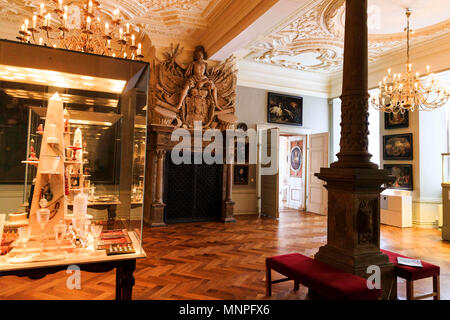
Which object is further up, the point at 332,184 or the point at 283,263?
the point at 332,184

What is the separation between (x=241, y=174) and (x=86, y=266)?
6.79m

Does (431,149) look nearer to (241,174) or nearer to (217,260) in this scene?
(241,174)

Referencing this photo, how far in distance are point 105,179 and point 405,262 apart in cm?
303

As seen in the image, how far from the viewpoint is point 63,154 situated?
2156mm

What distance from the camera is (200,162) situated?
286 inches

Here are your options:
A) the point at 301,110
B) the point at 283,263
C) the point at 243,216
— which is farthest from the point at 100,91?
the point at 301,110

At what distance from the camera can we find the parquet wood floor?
10.3ft

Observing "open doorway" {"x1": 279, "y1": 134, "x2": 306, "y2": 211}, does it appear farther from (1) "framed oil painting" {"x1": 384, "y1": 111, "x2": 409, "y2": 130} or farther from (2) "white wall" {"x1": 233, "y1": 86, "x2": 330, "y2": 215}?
(1) "framed oil painting" {"x1": 384, "y1": 111, "x2": 409, "y2": 130}

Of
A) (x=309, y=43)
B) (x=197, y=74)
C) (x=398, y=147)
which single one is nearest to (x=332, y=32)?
(x=309, y=43)

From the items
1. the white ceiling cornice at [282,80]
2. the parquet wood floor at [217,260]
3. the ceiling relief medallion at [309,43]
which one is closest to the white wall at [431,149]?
the parquet wood floor at [217,260]

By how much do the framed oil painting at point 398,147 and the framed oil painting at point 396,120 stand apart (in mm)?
258

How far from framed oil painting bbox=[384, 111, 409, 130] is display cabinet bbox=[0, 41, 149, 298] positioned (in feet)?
25.2

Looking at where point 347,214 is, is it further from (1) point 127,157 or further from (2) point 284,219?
(2) point 284,219

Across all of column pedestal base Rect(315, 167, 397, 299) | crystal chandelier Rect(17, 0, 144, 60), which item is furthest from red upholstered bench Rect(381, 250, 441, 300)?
crystal chandelier Rect(17, 0, 144, 60)
